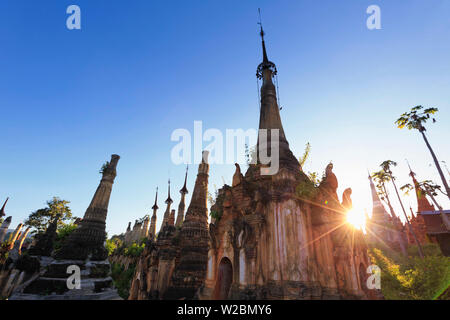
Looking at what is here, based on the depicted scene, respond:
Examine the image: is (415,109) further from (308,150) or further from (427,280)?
(308,150)

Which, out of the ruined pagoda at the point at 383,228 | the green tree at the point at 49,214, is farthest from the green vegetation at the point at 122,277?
the ruined pagoda at the point at 383,228

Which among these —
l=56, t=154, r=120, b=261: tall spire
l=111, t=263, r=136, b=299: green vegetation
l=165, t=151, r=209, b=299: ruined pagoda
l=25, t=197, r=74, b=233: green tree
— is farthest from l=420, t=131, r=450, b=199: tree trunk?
l=25, t=197, r=74, b=233: green tree

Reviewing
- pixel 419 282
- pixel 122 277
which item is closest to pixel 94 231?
pixel 419 282

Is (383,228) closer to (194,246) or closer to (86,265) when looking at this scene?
(194,246)

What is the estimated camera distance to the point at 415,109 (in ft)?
68.3

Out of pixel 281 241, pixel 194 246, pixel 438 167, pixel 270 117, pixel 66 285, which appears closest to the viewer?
pixel 281 241

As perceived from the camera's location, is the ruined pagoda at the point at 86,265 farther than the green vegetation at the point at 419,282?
No

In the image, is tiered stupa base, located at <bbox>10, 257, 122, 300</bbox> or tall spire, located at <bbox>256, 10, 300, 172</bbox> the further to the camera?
tall spire, located at <bbox>256, 10, 300, 172</bbox>

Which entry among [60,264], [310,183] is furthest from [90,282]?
[310,183]

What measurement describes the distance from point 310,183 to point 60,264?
13.1m
